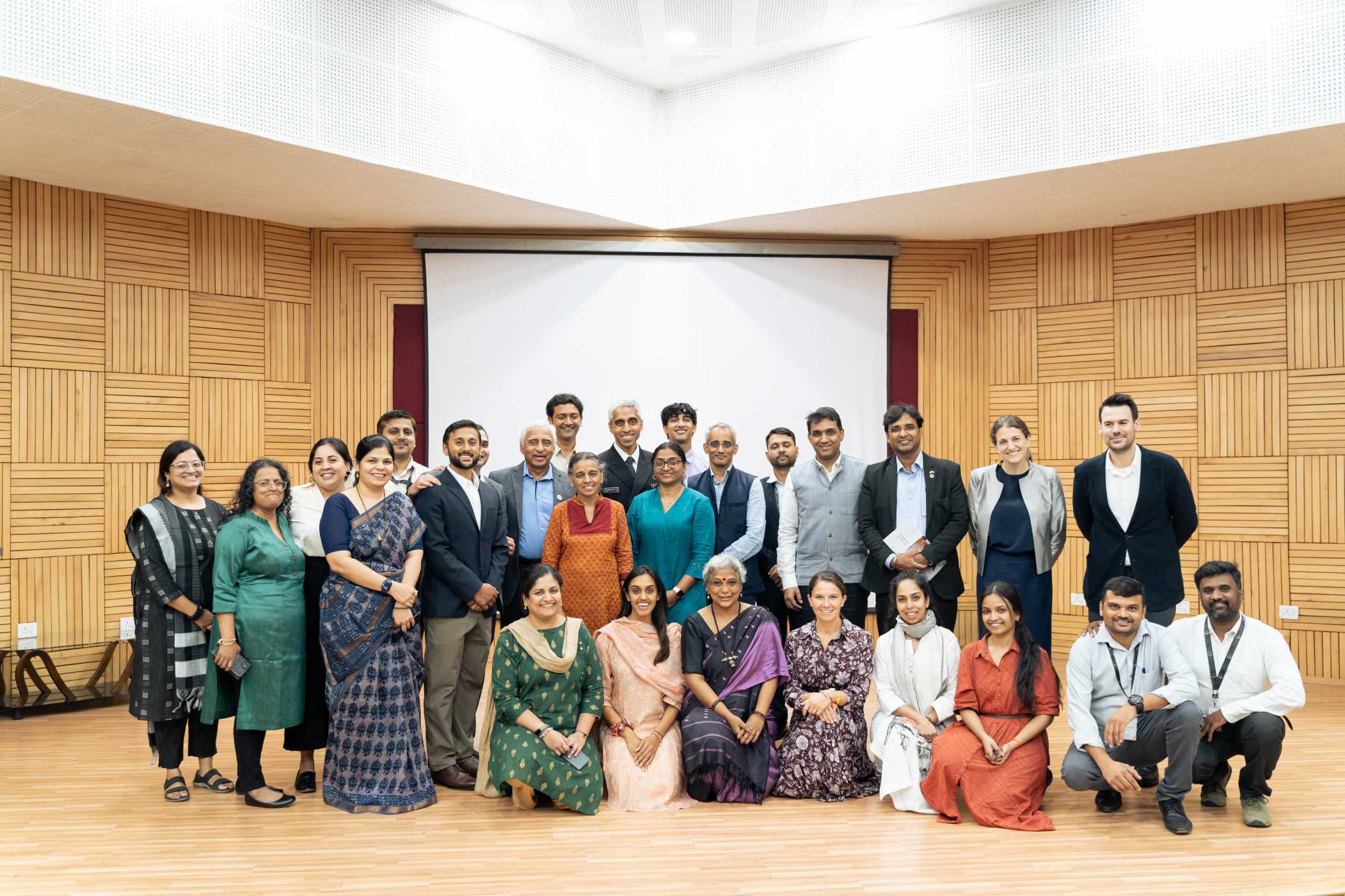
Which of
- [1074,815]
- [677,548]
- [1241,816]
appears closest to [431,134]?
[677,548]

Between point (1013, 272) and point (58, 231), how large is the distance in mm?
6640

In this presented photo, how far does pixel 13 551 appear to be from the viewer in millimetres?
6340

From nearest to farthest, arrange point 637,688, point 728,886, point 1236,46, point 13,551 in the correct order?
point 728,886 < point 637,688 < point 1236,46 < point 13,551

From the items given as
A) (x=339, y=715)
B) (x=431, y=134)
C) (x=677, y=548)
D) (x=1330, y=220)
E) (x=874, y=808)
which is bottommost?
(x=874, y=808)

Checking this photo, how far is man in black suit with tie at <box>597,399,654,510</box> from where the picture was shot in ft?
16.7

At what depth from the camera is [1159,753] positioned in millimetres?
3941

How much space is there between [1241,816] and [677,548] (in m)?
2.44

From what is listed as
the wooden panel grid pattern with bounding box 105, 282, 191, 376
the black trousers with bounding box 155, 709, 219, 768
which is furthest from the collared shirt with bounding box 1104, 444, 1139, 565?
the wooden panel grid pattern with bounding box 105, 282, 191, 376

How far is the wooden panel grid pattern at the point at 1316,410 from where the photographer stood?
699cm

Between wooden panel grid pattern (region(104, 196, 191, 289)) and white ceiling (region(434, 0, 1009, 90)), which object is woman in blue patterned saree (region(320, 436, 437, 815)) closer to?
white ceiling (region(434, 0, 1009, 90))

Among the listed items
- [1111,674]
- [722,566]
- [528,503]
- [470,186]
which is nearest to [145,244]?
[470,186]

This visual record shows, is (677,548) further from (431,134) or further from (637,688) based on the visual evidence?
(431,134)

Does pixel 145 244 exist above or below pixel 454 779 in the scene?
above

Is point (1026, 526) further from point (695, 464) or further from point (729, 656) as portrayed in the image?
point (695, 464)
